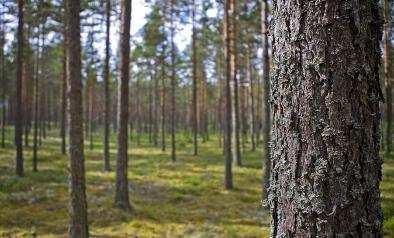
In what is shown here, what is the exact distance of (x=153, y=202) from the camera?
16.7 meters

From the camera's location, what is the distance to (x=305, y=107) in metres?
1.63

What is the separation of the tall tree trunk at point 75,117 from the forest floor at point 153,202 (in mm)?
3021

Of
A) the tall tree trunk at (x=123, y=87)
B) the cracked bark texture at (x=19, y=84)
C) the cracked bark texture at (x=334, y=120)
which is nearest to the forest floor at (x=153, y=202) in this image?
the cracked bark texture at (x=19, y=84)

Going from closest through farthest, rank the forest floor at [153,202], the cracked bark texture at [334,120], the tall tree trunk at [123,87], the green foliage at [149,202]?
the cracked bark texture at [334,120]
the forest floor at [153,202]
the green foliage at [149,202]
the tall tree trunk at [123,87]

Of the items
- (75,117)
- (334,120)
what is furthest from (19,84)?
(334,120)

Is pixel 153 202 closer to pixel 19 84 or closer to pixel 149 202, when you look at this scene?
pixel 149 202

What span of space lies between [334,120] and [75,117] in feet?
25.4

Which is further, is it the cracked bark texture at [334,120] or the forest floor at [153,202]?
the forest floor at [153,202]

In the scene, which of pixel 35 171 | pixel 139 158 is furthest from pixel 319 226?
pixel 139 158

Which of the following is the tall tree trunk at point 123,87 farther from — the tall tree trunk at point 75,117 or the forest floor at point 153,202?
the tall tree trunk at point 75,117

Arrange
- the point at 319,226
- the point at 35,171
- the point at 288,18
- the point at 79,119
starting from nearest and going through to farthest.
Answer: the point at 319,226 → the point at 288,18 → the point at 79,119 → the point at 35,171

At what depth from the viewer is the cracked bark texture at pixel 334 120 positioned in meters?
1.58

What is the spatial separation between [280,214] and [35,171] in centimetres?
→ 2245

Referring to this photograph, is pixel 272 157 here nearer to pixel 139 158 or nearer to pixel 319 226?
pixel 319 226
